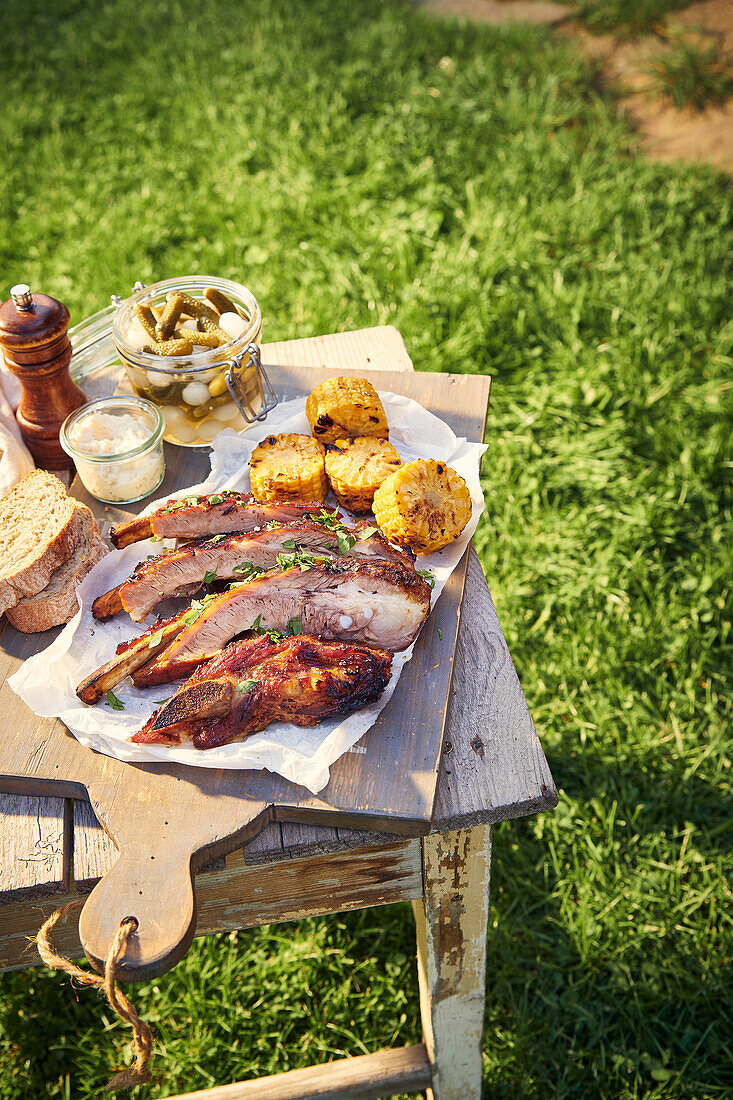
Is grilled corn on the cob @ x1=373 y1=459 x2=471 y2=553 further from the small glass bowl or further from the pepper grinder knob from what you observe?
the pepper grinder knob

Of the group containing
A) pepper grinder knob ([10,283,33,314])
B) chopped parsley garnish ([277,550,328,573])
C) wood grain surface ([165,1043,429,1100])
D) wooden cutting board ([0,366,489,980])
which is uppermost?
pepper grinder knob ([10,283,33,314])

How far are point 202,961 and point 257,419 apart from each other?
2069mm

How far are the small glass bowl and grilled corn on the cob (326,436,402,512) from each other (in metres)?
0.54

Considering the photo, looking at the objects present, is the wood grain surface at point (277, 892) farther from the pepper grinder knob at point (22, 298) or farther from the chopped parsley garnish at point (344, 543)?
the pepper grinder knob at point (22, 298)

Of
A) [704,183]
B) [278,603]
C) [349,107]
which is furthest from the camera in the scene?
[349,107]

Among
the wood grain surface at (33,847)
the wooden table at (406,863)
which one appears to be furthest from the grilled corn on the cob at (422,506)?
the wood grain surface at (33,847)

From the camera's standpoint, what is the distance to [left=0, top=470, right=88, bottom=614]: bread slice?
2.29m

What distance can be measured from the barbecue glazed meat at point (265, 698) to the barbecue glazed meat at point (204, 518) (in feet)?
1.78

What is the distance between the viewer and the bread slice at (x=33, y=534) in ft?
7.50

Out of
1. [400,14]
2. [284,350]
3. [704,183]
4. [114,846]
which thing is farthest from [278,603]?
[400,14]

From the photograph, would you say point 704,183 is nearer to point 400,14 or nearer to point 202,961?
point 400,14

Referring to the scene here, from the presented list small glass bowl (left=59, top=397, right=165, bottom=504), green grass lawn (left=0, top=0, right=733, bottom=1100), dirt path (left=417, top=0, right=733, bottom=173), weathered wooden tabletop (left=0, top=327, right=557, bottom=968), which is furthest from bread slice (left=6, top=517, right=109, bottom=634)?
dirt path (left=417, top=0, right=733, bottom=173)

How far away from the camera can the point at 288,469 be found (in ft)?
8.26

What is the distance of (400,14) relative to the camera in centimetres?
755
